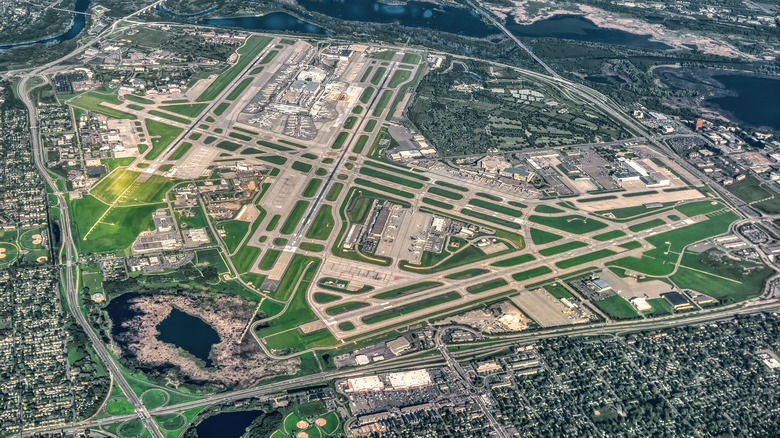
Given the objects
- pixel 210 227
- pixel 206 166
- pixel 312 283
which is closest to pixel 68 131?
pixel 206 166

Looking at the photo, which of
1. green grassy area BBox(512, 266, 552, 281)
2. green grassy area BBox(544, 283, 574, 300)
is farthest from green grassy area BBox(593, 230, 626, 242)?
green grassy area BBox(544, 283, 574, 300)

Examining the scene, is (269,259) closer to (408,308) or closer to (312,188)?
(312,188)

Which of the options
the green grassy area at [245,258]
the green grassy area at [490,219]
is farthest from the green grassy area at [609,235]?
the green grassy area at [245,258]

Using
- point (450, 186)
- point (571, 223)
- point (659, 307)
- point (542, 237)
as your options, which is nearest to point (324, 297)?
point (542, 237)

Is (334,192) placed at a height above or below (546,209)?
below

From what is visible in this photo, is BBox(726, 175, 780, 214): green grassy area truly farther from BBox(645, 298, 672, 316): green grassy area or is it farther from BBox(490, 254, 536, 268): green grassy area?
BBox(490, 254, 536, 268): green grassy area

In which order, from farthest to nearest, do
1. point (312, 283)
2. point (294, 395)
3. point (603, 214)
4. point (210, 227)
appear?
point (603, 214)
point (210, 227)
point (312, 283)
point (294, 395)

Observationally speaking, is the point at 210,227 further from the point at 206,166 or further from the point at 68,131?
the point at 68,131
